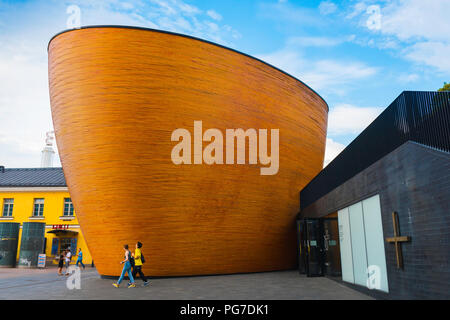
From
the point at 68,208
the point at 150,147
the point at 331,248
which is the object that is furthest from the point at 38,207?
the point at 331,248

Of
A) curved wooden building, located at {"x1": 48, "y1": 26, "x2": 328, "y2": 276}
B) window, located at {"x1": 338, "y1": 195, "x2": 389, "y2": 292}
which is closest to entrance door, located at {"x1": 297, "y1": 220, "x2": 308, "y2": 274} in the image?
curved wooden building, located at {"x1": 48, "y1": 26, "x2": 328, "y2": 276}

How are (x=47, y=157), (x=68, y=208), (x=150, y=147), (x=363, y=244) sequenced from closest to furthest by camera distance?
1. (x=363, y=244)
2. (x=150, y=147)
3. (x=68, y=208)
4. (x=47, y=157)

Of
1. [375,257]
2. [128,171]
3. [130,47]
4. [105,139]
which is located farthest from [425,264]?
[130,47]

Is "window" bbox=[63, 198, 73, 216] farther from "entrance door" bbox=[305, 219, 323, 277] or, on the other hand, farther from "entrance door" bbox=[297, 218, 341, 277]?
"entrance door" bbox=[305, 219, 323, 277]

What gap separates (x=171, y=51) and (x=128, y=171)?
5.00 metres

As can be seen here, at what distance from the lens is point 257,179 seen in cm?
1578

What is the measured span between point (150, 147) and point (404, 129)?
30.2 feet

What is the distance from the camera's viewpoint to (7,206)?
98.0ft

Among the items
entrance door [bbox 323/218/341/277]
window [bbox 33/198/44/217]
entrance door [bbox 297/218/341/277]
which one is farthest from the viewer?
window [bbox 33/198/44/217]

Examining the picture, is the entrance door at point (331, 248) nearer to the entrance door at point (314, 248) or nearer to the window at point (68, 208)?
the entrance door at point (314, 248)

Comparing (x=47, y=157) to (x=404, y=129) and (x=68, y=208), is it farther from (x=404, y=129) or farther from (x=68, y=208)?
(x=404, y=129)

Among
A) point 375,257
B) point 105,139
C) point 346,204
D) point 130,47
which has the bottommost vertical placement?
point 375,257

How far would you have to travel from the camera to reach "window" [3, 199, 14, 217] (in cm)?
2961

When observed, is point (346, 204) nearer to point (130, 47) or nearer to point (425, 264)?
point (425, 264)
